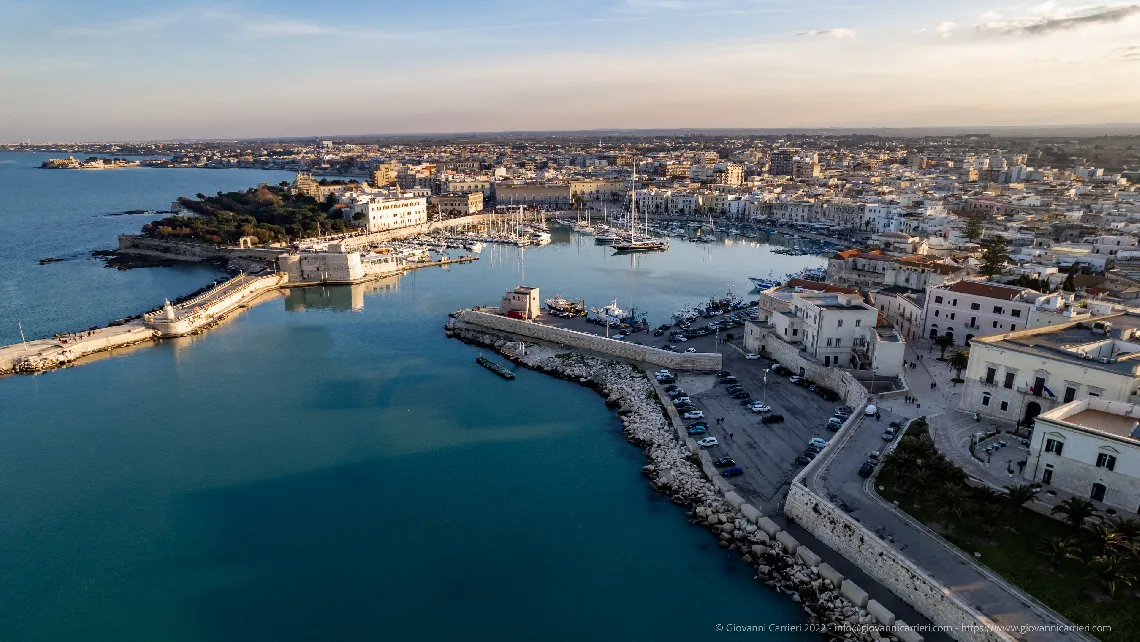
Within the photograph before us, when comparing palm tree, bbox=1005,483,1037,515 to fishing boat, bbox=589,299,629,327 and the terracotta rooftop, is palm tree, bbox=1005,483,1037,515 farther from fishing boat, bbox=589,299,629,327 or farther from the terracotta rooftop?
fishing boat, bbox=589,299,629,327

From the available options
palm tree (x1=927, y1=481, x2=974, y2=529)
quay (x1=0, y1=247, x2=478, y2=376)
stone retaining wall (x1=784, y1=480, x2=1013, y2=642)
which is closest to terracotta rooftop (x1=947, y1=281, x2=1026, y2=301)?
palm tree (x1=927, y1=481, x2=974, y2=529)

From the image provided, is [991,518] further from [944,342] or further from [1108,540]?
[944,342]

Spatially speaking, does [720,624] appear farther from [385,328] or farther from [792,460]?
[385,328]

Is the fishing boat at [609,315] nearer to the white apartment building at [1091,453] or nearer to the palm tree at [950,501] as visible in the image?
the palm tree at [950,501]

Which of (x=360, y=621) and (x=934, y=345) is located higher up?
(x=934, y=345)

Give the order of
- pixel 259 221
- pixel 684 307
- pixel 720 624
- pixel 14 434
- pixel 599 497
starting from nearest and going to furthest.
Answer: pixel 720 624
pixel 599 497
pixel 14 434
pixel 684 307
pixel 259 221

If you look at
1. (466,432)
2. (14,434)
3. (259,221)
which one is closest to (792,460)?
(466,432)

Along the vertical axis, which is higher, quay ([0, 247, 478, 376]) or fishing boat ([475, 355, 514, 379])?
quay ([0, 247, 478, 376])
